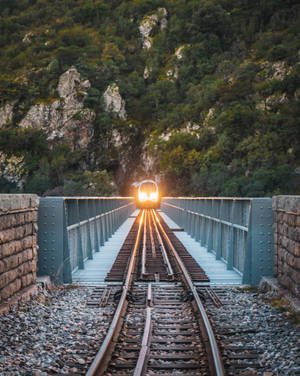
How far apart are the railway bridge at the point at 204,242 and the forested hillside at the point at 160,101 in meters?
50.8

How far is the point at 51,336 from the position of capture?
5.59 meters

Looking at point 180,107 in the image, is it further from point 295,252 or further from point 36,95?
point 295,252

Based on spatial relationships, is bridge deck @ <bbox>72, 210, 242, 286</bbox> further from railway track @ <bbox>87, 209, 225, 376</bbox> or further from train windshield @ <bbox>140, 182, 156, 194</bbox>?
train windshield @ <bbox>140, 182, 156, 194</bbox>

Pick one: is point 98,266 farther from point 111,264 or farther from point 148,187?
point 148,187

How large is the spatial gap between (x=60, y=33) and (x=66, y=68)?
2828 centimetres

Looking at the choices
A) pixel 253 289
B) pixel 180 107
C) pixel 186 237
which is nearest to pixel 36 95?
pixel 180 107

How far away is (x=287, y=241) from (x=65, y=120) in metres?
94.2

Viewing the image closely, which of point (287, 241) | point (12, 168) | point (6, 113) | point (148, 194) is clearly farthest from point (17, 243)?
point (6, 113)

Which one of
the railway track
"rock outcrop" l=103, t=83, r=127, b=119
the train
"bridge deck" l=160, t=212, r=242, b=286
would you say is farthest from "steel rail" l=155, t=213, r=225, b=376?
"rock outcrop" l=103, t=83, r=127, b=119

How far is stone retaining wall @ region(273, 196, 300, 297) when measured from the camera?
6746mm

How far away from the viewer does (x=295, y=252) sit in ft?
22.3

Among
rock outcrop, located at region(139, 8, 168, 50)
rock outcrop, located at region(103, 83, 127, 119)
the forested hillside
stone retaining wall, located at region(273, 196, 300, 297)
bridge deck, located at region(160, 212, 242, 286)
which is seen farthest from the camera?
rock outcrop, located at region(139, 8, 168, 50)

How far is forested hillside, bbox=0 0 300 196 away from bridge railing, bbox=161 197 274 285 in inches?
1979

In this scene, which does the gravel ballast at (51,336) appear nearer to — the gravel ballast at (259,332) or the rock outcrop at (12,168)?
the gravel ballast at (259,332)
